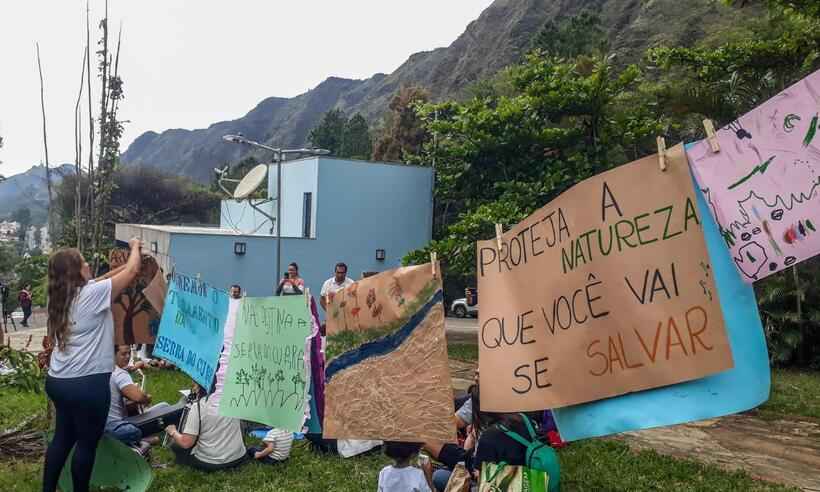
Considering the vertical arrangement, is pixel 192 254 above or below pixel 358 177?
below

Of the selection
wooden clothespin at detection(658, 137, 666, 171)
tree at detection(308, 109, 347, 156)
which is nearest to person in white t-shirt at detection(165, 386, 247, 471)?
wooden clothespin at detection(658, 137, 666, 171)

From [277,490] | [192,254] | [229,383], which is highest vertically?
[192,254]

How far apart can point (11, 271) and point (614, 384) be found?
124 ft

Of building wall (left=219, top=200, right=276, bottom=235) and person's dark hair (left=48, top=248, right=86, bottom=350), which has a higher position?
building wall (left=219, top=200, right=276, bottom=235)

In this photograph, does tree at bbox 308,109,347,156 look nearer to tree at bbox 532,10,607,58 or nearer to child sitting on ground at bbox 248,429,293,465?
tree at bbox 532,10,607,58

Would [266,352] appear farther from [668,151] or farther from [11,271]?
[11,271]

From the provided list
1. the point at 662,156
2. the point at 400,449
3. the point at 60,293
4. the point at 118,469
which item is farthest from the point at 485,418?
the point at 118,469

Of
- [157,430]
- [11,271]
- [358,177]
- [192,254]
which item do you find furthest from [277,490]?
[11,271]

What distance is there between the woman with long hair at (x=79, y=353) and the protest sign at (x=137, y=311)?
5.21ft

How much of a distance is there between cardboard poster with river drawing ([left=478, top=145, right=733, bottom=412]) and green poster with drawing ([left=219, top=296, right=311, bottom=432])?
87.9 inches

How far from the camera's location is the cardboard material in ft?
15.7

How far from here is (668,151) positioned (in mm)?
2516

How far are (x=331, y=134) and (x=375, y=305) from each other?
2040 inches

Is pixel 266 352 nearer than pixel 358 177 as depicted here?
Yes
